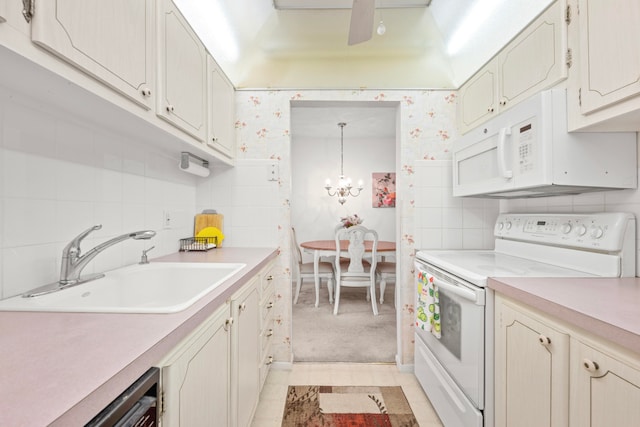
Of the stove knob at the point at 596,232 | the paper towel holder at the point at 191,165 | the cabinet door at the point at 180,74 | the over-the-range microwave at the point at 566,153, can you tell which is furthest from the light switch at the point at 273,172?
the stove knob at the point at 596,232

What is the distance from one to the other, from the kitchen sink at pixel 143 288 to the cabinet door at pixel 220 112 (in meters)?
0.74

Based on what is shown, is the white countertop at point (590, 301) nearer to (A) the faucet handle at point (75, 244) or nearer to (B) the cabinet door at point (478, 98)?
(B) the cabinet door at point (478, 98)

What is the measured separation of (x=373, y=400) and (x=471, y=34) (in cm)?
246

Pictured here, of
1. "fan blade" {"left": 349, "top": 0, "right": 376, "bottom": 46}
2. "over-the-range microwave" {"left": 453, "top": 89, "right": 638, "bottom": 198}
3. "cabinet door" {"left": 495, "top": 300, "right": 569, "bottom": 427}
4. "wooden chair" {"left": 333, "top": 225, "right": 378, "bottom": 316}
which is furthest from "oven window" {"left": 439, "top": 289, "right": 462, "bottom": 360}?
"wooden chair" {"left": 333, "top": 225, "right": 378, "bottom": 316}

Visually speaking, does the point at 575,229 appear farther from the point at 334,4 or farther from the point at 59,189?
the point at 59,189

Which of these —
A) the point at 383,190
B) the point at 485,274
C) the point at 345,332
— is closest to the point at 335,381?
the point at 345,332

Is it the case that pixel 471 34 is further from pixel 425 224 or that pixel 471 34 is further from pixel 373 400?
pixel 373 400

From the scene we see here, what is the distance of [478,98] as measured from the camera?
1862 mm

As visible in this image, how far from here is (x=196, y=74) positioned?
151 cm

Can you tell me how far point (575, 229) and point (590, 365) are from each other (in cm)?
80

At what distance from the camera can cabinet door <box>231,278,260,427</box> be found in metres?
1.18

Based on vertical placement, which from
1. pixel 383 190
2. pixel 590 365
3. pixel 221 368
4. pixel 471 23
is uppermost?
pixel 471 23

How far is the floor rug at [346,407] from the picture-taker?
1.61 m

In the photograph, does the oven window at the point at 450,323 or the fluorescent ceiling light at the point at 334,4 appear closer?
the oven window at the point at 450,323
